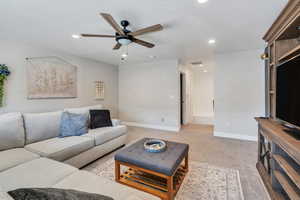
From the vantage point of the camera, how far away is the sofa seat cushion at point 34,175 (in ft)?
3.95

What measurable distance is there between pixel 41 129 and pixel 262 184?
11.4 feet

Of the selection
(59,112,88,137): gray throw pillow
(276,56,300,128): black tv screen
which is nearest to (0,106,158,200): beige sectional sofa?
(59,112,88,137): gray throw pillow

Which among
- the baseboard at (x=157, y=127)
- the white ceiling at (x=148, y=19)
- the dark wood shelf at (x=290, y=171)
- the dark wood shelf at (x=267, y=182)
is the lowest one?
the dark wood shelf at (x=267, y=182)

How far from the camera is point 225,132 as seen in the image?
12.8 ft

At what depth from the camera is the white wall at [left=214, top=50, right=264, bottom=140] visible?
354 cm

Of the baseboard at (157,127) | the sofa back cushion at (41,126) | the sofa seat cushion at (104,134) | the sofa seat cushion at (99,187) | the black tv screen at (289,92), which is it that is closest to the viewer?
the sofa seat cushion at (99,187)

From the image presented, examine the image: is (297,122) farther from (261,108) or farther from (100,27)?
(100,27)

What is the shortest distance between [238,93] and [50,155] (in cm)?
427

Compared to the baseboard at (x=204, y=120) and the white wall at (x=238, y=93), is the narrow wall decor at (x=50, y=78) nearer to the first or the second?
the white wall at (x=238, y=93)

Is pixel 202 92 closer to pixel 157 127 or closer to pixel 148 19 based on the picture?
pixel 157 127

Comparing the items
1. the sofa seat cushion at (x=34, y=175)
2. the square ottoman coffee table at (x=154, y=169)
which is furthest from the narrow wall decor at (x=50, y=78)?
the square ottoman coffee table at (x=154, y=169)

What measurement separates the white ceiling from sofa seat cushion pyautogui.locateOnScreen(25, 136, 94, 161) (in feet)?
6.25

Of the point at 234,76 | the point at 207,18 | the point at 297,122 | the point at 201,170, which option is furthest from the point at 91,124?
the point at 234,76

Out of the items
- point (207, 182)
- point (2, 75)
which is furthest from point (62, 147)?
point (207, 182)
